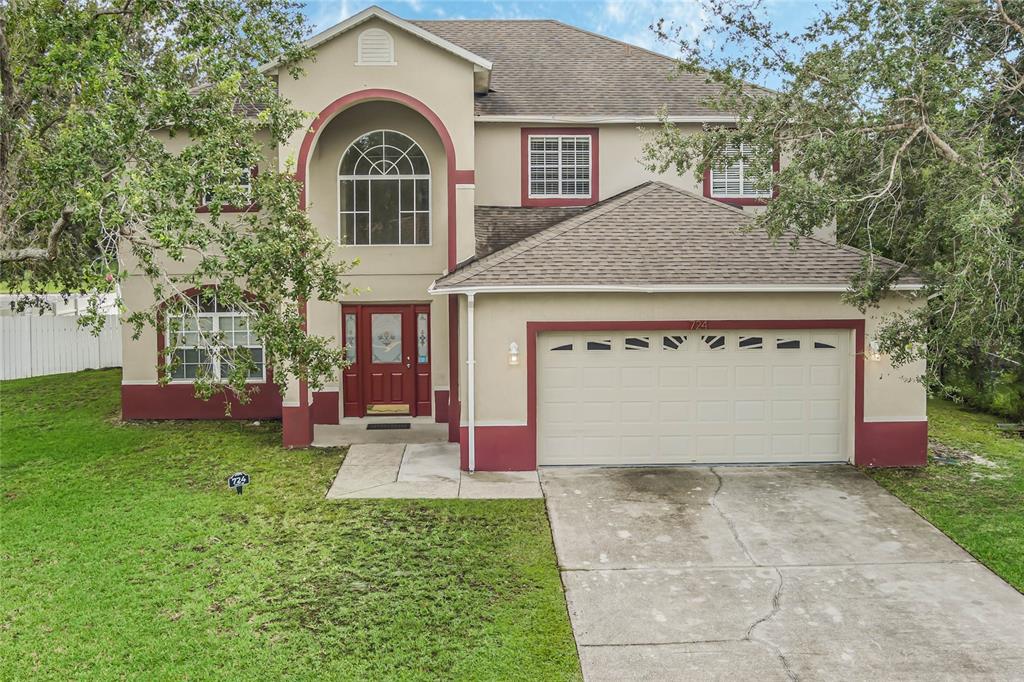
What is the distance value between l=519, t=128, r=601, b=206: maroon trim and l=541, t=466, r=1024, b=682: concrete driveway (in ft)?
19.7

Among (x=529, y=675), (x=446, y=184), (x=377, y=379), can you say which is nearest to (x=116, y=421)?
(x=377, y=379)

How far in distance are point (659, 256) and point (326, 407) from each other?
686 cm

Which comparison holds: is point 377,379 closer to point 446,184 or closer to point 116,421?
point 446,184

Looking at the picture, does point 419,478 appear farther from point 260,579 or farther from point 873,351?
point 873,351

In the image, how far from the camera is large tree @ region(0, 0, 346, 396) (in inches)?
334

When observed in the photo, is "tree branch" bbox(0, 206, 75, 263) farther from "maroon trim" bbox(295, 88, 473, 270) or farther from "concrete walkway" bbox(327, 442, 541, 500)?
"concrete walkway" bbox(327, 442, 541, 500)

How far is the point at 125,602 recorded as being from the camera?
24.0ft

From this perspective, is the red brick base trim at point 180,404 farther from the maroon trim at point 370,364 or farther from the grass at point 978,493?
the grass at point 978,493

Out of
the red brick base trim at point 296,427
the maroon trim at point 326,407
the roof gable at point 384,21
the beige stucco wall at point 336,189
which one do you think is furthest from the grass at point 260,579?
the roof gable at point 384,21

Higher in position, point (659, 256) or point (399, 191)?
point (399, 191)

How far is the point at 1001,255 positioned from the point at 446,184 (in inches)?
365

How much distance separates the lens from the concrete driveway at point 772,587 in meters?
6.36

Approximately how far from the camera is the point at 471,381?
11.8 m

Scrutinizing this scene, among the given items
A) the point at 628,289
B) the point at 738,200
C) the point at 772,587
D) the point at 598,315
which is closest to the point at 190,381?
the point at 598,315
